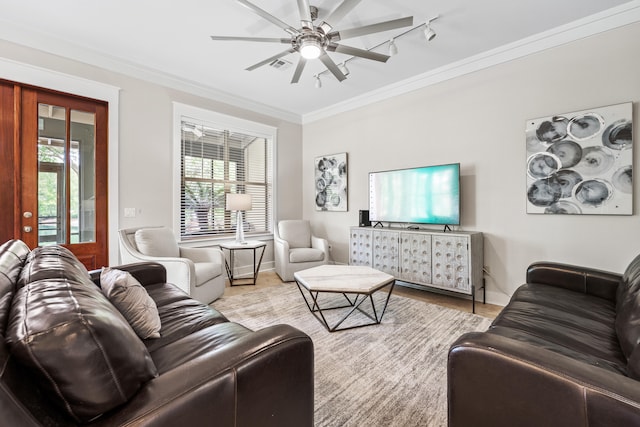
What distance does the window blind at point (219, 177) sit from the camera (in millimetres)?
4145

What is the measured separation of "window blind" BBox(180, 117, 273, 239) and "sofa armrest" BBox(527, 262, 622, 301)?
388 cm

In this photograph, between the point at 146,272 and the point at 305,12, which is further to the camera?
the point at 146,272

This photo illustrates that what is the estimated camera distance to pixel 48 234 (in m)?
2.99

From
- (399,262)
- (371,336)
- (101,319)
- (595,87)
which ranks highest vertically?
(595,87)

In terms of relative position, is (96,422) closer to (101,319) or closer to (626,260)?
(101,319)

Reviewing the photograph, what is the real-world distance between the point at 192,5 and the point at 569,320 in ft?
11.6

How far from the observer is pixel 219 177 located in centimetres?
450

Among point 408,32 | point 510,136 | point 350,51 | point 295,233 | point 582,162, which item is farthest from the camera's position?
point 295,233

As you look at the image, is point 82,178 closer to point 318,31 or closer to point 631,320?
point 318,31

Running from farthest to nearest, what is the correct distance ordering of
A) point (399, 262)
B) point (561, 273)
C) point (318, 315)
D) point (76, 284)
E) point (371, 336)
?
point (399, 262) < point (318, 315) < point (371, 336) < point (561, 273) < point (76, 284)

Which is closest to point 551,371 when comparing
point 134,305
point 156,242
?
point 134,305

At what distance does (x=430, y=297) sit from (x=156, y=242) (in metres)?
3.28

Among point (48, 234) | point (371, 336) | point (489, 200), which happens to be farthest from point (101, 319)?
point (489, 200)

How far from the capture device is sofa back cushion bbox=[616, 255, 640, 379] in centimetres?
97
